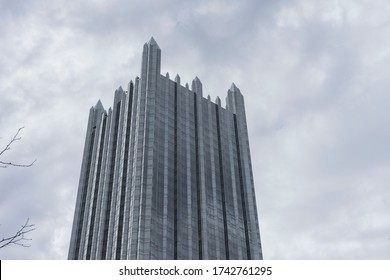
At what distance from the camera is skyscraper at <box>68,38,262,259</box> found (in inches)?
4072

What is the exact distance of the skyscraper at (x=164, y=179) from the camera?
103438mm

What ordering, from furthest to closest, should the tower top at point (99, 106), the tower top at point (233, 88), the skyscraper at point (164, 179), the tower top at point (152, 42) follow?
the tower top at point (99, 106) < the tower top at point (233, 88) < the tower top at point (152, 42) < the skyscraper at point (164, 179)

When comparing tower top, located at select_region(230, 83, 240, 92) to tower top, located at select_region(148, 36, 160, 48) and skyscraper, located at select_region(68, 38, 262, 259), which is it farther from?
tower top, located at select_region(148, 36, 160, 48)

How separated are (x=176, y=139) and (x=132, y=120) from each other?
11.8 m

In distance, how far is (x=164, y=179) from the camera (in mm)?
110250

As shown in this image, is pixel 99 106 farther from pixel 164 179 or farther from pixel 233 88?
pixel 164 179

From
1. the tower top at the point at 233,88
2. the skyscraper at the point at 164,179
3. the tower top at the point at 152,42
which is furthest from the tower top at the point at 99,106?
the tower top at the point at 233,88

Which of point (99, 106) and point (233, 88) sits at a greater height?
point (233, 88)

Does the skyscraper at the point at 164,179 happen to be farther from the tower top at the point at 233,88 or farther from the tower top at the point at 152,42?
the tower top at the point at 233,88

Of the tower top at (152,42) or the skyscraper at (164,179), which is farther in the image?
the tower top at (152,42)

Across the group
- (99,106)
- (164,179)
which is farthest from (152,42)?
(164,179)

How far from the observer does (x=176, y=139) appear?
12100cm

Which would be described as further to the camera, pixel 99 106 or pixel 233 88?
pixel 99 106
